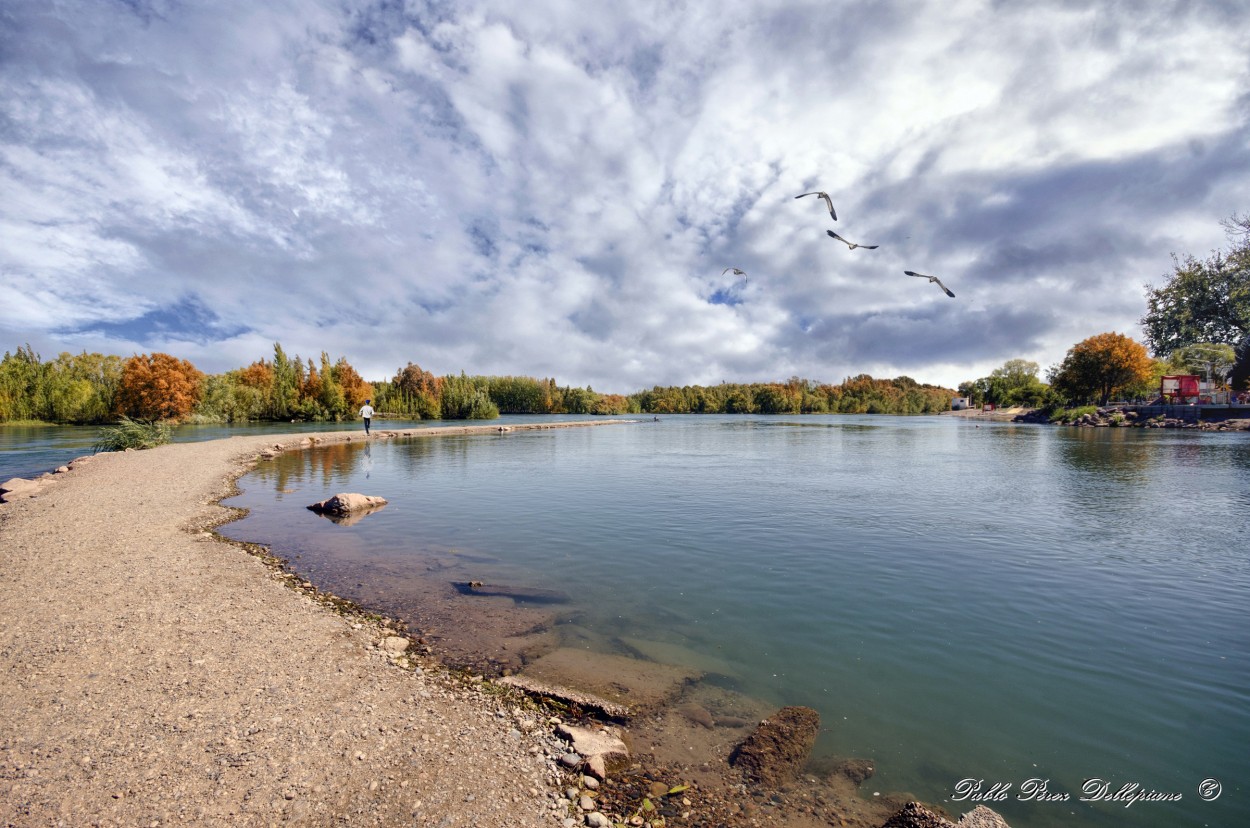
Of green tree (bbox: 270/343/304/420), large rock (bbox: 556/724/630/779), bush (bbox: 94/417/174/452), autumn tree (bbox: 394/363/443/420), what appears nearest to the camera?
large rock (bbox: 556/724/630/779)

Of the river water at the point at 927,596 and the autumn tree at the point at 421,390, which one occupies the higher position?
the autumn tree at the point at 421,390

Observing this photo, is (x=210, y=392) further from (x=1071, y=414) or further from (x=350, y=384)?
(x=1071, y=414)

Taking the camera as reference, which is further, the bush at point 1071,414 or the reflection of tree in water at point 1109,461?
the bush at point 1071,414

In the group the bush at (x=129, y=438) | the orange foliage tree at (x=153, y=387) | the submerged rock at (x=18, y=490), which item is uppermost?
the orange foliage tree at (x=153, y=387)

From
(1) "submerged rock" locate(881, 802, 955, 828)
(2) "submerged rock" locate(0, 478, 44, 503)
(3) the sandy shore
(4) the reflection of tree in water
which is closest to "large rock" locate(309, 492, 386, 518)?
(3) the sandy shore

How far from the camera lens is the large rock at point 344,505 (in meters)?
16.0

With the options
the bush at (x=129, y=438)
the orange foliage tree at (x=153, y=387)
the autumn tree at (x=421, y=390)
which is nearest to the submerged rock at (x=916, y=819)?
the bush at (x=129, y=438)

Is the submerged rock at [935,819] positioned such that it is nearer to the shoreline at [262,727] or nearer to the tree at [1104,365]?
the shoreline at [262,727]

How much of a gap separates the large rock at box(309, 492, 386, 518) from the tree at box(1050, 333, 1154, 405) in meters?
101

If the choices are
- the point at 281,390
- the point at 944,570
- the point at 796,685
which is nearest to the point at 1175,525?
the point at 944,570

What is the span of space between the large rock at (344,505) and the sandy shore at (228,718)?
6.86 m

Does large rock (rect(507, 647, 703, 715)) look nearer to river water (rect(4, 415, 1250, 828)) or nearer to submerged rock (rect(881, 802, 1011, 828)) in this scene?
river water (rect(4, 415, 1250, 828))

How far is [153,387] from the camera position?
56.0 metres

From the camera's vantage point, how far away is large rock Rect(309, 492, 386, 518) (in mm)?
16016
